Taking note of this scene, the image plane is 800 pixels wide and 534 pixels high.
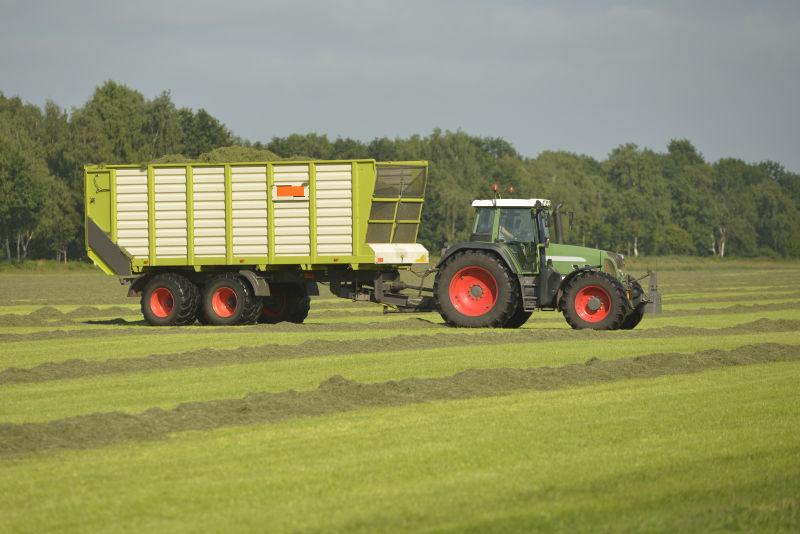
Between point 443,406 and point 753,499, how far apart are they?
5683 mm

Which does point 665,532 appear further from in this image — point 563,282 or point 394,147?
point 394,147

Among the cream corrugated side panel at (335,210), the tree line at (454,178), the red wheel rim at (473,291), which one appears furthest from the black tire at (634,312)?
the tree line at (454,178)

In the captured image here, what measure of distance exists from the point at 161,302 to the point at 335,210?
459 cm

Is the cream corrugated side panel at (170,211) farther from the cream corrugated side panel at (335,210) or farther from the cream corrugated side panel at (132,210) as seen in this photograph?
the cream corrugated side panel at (335,210)

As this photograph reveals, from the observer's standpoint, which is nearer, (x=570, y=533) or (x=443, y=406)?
(x=570, y=533)

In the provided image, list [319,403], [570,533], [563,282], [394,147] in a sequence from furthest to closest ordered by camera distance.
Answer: [394,147]
[563,282]
[319,403]
[570,533]

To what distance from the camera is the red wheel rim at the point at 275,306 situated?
30.6 metres

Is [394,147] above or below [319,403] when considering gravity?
above

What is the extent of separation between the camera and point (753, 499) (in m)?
9.59

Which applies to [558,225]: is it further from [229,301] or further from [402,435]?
[402,435]

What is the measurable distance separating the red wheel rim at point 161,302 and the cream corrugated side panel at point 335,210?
3664 millimetres

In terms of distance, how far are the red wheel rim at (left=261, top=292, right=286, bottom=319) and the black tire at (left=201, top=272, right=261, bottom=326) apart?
4.10ft

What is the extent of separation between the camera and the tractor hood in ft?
89.7

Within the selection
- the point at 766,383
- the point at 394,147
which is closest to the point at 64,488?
the point at 766,383
